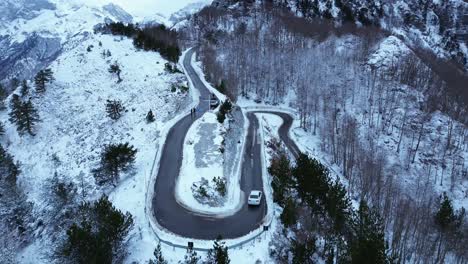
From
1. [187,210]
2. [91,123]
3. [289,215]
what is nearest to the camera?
[289,215]

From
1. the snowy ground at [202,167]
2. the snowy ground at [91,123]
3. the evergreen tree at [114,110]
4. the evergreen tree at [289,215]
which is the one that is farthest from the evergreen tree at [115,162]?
the evergreen tree at [289,215]

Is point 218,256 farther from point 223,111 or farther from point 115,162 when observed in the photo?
point 223,111

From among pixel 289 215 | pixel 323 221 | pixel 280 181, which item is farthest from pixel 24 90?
pixel 323 221

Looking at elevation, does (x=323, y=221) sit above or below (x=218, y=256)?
below

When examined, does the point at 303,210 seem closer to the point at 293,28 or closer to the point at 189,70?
the point at 189,70

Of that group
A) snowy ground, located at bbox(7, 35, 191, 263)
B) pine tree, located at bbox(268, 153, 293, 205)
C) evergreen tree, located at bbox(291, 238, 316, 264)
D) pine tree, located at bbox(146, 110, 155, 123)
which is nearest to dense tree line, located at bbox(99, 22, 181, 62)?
snowy ground, located at bbox(7, 35, 191, 263)

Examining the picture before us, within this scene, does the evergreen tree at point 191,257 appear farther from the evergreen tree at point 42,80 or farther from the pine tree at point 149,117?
the evergreen tree at point 42,80

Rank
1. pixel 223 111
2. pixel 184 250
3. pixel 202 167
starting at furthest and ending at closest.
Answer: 1. pixel 223 111
2. pixel 202 167
3. pixel 184 250

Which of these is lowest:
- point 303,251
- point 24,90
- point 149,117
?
point 24,90
